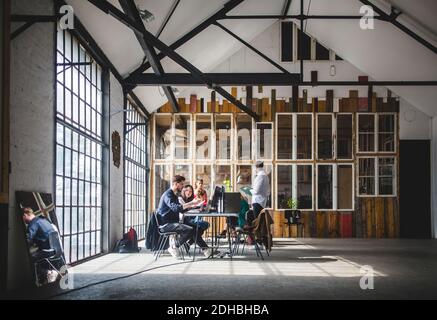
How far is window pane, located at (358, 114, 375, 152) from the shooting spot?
15680 millimetres

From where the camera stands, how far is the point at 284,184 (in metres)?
15.7

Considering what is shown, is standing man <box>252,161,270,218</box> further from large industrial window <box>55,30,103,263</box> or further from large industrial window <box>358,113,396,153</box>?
large industrial window <box>358,113,396,153</box>

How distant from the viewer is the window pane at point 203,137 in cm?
1573

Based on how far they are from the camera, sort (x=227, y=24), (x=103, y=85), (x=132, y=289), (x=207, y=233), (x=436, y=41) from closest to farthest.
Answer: (x=132, y=289)
(x=103, y=85)
(x=436, y=41)
(x=227, y=24)
(x=207, y=233)

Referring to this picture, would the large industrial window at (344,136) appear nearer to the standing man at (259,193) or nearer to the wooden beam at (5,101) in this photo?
the standing man at (259,193)

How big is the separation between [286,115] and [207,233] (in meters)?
4.09

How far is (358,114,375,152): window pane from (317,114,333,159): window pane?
33.4 inches

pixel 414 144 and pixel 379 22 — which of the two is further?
Result: pixel 414 144

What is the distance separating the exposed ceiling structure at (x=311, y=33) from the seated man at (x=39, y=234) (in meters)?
3.31
